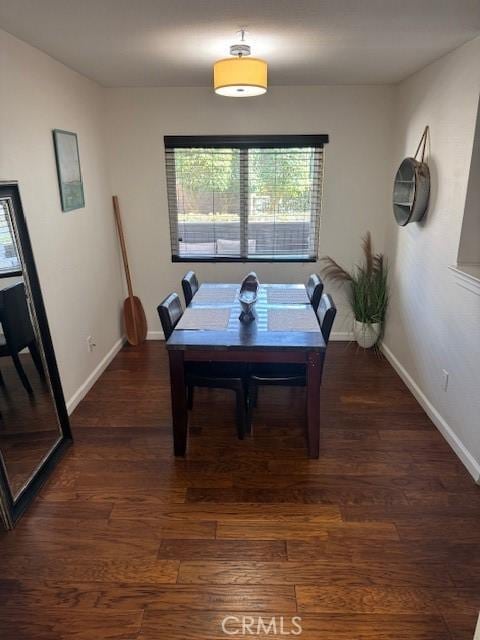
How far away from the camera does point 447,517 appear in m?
2.11

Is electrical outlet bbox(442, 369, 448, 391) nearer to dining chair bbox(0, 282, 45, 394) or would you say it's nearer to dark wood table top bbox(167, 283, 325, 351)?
dark wood table top bbox(167, 283, 325, 351)

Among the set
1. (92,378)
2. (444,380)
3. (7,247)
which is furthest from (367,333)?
(7,247)

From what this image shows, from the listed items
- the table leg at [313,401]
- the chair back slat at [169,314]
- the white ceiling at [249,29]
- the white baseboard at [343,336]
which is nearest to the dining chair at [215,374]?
the chair back slat at [169,314]

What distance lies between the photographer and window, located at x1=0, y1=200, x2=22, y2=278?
2.16 metres

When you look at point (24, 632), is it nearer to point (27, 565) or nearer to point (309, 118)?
point (27, 565)

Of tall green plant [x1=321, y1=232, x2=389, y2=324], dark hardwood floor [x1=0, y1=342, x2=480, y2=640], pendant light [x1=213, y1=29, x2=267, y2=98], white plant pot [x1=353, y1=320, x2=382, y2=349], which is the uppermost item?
pendant light [x1=213, y1=29, x2=267, y2=98]

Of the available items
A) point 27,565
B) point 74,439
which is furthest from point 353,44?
point 27,565

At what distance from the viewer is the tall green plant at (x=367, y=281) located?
3.99 metres

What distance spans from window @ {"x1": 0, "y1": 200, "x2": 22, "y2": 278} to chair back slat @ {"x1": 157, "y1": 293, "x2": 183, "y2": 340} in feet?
2.62

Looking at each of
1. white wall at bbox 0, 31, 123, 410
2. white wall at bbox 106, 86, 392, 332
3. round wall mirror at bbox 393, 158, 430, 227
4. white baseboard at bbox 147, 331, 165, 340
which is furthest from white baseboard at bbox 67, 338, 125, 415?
round wall mirror at bbox 393, 158, 430, 227

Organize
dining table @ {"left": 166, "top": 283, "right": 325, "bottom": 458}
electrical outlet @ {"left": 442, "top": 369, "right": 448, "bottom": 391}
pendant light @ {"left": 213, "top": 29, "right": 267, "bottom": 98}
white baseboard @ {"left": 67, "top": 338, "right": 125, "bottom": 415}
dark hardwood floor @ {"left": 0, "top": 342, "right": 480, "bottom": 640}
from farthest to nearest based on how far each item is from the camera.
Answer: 1. white baseboard @ {"left": 67, "top": 338, "right": 125, "bottom": 415}
2. electrical outlet @ {"left": 442, "top": 369, "right": 448, "bottom": 391}
3. dining table @ {"left": 166, "top": 283, "right": 325, "bottom": 458}
4. pendant light @ {"left": 213, "top": 29, "right": 267, "bottom": 98}
5. dark hardwood floor @ {"left": 0, "top": 342, "right": 480, "bottom": 640}

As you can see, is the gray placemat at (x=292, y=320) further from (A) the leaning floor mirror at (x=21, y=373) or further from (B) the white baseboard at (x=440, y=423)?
(A) the leaning floor mirror at (x=21, y=373)

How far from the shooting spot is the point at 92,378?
351 centimetres

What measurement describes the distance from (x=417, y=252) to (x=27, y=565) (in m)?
3.08
